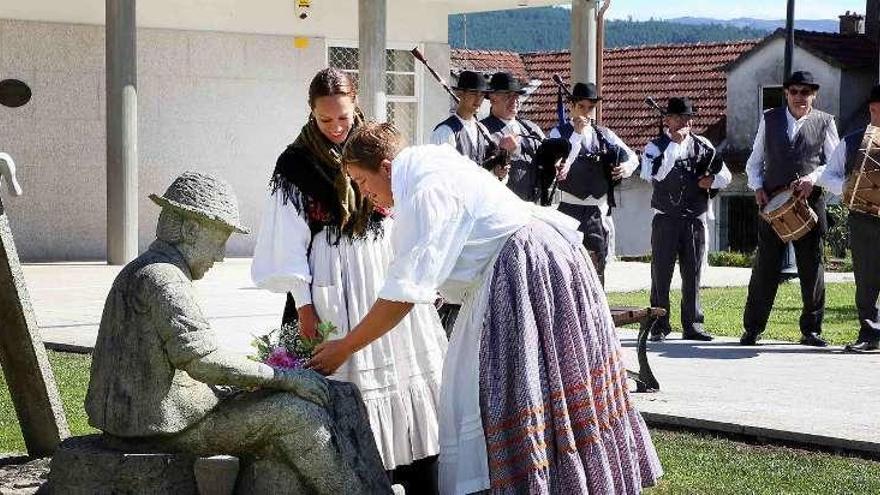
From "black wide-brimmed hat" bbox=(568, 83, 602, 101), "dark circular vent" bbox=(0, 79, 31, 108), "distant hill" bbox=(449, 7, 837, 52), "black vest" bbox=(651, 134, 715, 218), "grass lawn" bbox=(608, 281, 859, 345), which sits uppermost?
"distant hill" bbox=(449, 7, 837, 52)

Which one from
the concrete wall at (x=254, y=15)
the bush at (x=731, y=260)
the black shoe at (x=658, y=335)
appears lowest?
the bush at (x=731, y=260)

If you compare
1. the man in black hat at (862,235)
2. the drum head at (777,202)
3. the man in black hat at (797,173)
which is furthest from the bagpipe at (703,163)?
the man in black hat at (862,235)

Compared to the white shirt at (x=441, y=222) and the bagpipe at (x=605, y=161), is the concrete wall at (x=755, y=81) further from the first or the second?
the white shirt at (x=441, y=222)

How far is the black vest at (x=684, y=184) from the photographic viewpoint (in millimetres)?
13164

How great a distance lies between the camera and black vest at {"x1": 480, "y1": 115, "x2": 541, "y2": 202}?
39.7ft

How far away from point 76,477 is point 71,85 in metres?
16.5

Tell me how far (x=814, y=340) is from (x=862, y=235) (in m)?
0.84

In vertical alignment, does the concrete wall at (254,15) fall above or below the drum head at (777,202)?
above

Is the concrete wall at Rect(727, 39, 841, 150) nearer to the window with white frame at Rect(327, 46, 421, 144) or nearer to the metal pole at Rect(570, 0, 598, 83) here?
the window with white frame at Rect(327, 46, 421, 144)

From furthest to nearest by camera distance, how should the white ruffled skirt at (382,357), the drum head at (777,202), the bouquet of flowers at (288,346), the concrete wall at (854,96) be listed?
1. the concrete wall at (854,96)
2. the drum head at (777,202)
3. the white ruffled skirt at (382,357)
4. the bouquet of flowers at (288,346)

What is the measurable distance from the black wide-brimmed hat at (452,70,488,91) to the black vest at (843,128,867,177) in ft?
8.69

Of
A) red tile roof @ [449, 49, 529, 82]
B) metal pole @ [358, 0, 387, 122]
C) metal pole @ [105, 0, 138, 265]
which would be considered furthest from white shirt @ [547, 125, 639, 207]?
red tile roof @ [449, 49, 529, 82]

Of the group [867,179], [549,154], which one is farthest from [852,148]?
[549,154]

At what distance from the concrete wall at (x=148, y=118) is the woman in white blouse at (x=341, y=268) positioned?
15032 millimetres
